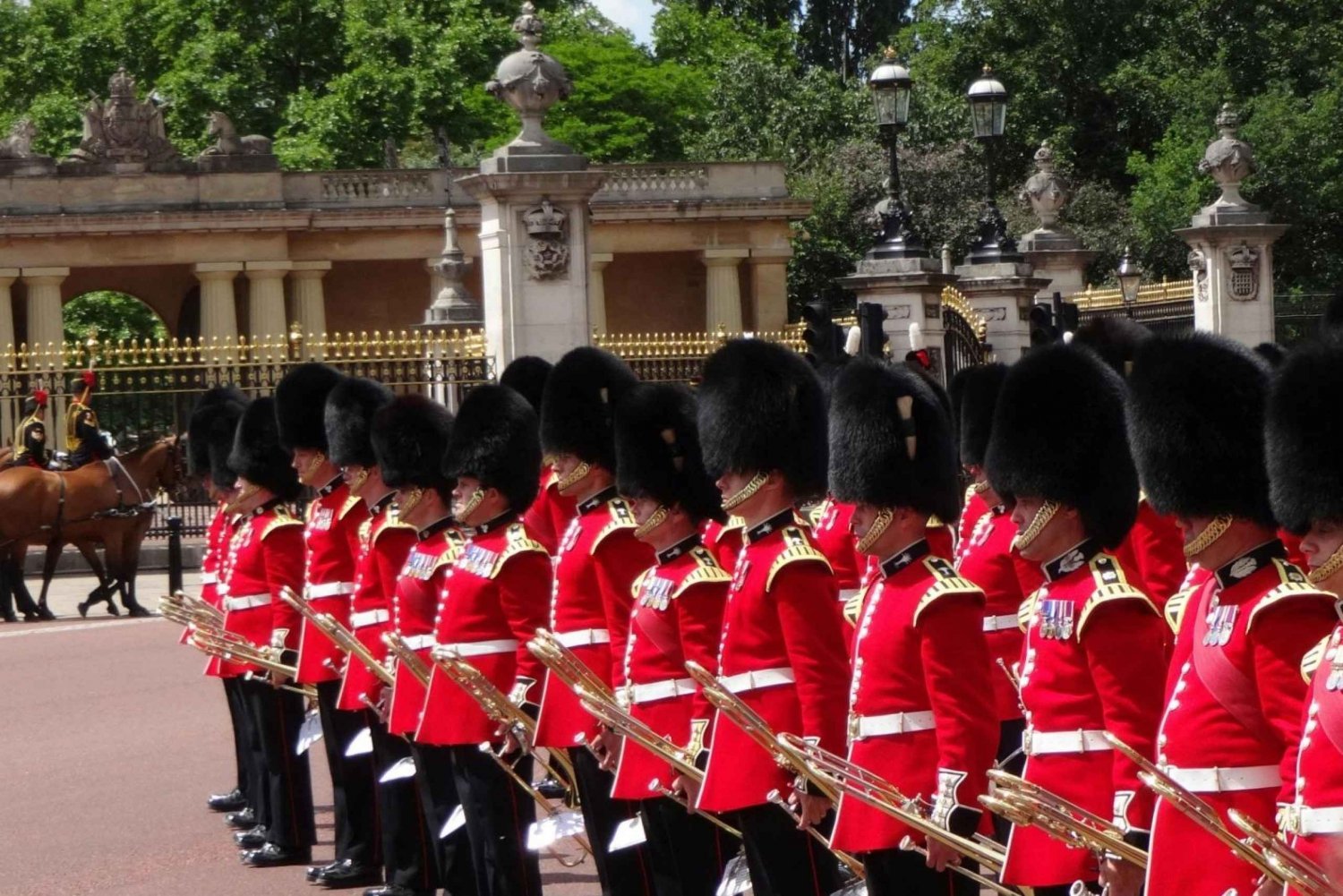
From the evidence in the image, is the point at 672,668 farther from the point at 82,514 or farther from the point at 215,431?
the point at 82,514

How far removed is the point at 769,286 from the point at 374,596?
33214 millimetres

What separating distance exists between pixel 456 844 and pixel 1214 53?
35.5 meters

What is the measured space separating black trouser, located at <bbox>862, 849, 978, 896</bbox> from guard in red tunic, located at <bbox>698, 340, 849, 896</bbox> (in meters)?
0.29

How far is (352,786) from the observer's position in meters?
8.12

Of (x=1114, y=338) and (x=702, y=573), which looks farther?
(x=1114, y=338)

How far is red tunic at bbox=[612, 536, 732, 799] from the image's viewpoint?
5969 mm

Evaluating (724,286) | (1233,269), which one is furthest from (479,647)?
(724,286)

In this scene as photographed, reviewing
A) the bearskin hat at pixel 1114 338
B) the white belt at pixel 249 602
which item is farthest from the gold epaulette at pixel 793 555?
the white belt at pixel 249 602

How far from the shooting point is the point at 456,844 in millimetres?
7266

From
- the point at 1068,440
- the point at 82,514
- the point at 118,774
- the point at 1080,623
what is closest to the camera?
the point at 1080,623

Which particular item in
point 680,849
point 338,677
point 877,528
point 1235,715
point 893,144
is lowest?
point 680,849

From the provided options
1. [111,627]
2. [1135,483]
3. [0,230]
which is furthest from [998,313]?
[0,230]

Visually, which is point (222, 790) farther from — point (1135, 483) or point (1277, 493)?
point (1277, 493)

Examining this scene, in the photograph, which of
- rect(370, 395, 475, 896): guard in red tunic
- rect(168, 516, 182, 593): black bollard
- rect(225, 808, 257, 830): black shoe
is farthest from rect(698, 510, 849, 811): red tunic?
rect(168, 516, 182, 593): black bollard
